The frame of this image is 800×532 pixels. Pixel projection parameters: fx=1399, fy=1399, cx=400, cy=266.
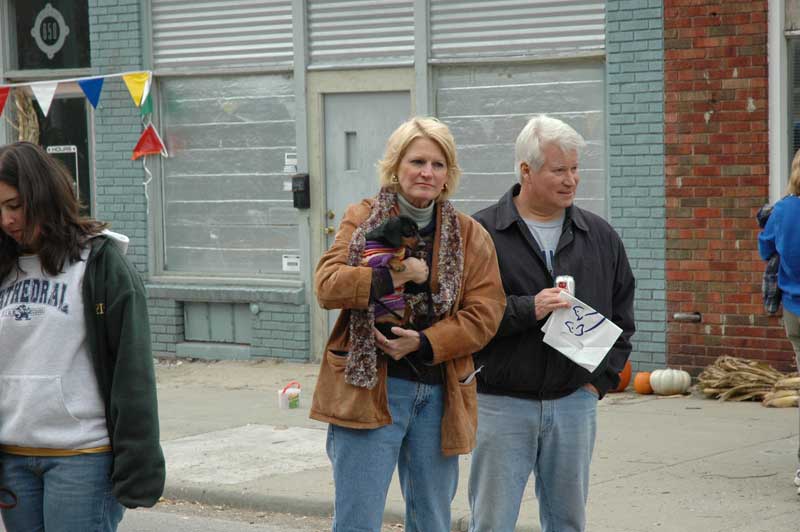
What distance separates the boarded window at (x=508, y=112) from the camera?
1127 cm

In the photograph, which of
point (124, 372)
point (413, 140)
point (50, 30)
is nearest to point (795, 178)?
point (413, 140)

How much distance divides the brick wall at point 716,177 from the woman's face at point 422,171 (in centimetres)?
625

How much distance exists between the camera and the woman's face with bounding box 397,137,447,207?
4.59 metres

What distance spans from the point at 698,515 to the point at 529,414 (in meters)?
2.41

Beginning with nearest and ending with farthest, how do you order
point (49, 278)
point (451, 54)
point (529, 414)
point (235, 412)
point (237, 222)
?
1. point (49, 278)
2. point (529, 414)
3. point (235, 412)
4. point (451, 54)
5. point (237, 222)

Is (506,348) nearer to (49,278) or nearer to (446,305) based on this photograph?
(446,305)

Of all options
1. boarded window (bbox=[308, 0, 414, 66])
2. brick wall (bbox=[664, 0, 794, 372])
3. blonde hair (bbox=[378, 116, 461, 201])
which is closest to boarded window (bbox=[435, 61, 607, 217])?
boarded window (bbox=[308, 0, 414, 66])

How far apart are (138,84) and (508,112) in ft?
12.5

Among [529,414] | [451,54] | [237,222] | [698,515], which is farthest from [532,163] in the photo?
[237,222]

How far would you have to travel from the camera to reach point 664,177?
10.8 metres

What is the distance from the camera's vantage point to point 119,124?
13656 mm

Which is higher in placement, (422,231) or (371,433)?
(422,231)

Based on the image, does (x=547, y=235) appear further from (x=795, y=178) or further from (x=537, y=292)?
(x=795, y=178)

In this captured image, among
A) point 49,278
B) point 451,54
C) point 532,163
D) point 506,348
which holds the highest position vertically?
point 451,54
